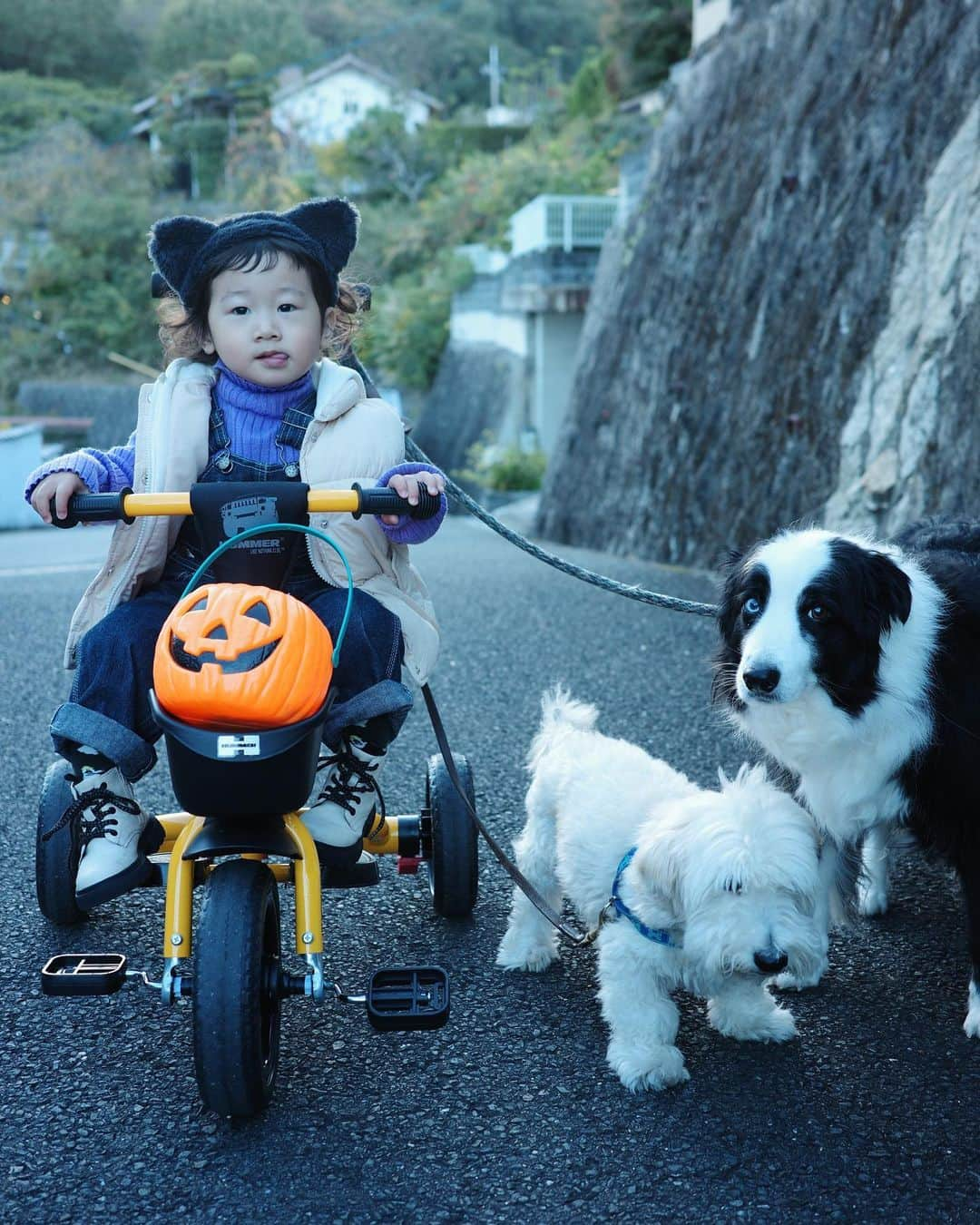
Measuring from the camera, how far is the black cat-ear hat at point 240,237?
2707mm

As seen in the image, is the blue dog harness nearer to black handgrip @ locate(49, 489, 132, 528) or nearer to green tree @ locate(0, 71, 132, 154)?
black handgrip @ locate(49, 489, 132, 528)

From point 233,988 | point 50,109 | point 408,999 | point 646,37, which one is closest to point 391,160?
point 646,37

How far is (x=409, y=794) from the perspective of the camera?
4.17 m

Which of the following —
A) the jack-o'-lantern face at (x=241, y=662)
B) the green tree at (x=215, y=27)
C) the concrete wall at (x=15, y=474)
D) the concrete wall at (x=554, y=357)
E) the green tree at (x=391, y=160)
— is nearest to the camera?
the jack-o'-lantern face at (x=241, y=662)

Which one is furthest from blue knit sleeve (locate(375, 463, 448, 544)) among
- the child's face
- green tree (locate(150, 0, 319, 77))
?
green tree (locate(150, 0, 319, 77))

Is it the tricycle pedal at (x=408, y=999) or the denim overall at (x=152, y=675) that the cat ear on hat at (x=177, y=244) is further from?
the tricycle pedal at (x=408, y=999)

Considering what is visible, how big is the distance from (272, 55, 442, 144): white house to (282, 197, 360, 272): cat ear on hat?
50.4 m

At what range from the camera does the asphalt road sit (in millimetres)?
2049

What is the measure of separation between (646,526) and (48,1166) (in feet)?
31.5

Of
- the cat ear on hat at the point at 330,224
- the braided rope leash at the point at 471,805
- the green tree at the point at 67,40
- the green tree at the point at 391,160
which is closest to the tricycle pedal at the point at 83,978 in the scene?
the braided rope leash at the point at 471,805

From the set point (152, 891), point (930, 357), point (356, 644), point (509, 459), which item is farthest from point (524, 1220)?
point (509, 459)

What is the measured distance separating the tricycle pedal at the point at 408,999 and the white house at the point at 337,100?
51467mm

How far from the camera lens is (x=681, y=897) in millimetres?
2410

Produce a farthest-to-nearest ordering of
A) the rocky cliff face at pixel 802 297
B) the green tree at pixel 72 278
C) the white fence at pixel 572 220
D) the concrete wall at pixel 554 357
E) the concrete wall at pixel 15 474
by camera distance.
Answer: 1. the green tree at pixel 72 278
2. the concrete wall at pixel 554 357
3. the white fence at pixel 572 220
4. the concrete wall at pixel 15 474
5. the rocky cliff face at pixel 802 297
